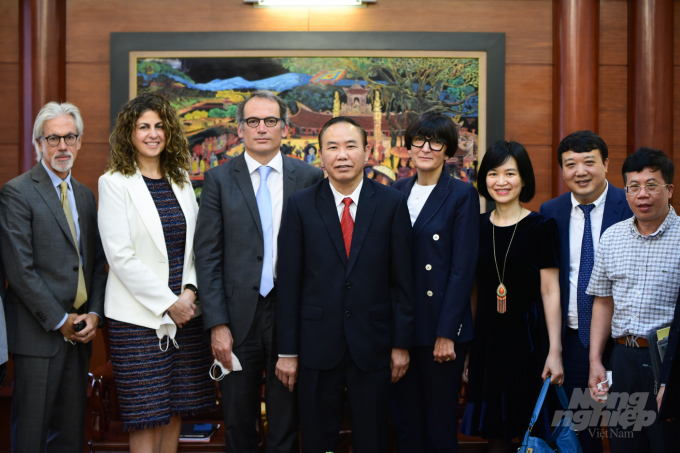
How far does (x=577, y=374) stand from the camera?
8.13 ft

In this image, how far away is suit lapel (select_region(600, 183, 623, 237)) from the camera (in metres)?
2.50

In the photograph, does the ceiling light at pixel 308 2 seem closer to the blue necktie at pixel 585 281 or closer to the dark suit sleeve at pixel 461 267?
the dark suit sleeve at pixel 461 267

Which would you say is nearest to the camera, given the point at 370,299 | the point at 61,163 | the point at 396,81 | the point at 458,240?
the point at 370,299

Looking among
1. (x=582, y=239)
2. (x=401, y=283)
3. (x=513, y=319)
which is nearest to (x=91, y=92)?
(x=401, y=283)

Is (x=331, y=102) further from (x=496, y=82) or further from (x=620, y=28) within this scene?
(x=620, y=28)

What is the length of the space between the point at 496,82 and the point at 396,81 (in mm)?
762

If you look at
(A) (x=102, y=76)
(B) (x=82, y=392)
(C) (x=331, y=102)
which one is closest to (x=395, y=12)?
(C) (x=331, y=102)

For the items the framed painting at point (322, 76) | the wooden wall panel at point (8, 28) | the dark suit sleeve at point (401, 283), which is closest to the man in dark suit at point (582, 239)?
the dark suit sleeve at point (401, 283)

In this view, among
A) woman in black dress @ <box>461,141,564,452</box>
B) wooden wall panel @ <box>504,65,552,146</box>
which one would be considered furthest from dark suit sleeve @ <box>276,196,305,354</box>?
wooden wall panel @ <box>504,65,552,146</box>

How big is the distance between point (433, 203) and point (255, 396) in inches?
48.6

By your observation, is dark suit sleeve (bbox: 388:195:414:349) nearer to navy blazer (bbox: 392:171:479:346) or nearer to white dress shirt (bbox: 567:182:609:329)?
navy blazer (bbox: 392:171:479:346)

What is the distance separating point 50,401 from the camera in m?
2.50

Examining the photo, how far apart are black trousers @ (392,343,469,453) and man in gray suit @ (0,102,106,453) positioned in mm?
1566

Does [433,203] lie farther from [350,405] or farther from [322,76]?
[322,76]
